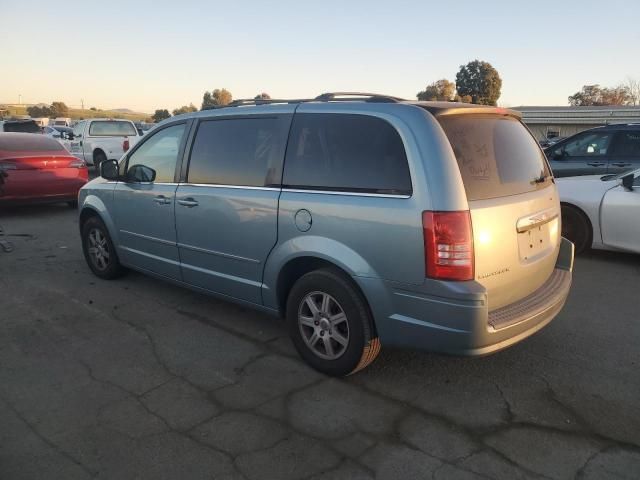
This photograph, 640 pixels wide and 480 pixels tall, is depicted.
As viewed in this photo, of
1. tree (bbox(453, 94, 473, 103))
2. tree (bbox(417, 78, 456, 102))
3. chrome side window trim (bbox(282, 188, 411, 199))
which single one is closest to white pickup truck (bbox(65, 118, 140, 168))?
tree (bbox(453, 94, 473, 103))

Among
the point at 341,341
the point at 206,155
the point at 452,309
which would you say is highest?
the point at 206,155

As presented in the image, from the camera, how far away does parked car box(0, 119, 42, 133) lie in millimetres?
19816

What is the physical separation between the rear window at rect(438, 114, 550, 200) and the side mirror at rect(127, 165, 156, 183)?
9.09 ft

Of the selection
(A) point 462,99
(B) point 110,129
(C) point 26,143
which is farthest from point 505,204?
(A) point 462,99

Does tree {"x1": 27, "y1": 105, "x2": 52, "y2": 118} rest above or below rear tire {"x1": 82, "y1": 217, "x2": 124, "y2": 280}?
above

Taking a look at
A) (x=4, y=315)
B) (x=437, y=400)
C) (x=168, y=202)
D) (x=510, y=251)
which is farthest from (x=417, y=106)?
(x=4, y=315)

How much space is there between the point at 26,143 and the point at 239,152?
7.30 metres

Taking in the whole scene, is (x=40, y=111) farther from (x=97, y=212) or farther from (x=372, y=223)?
(x=372, y=223)

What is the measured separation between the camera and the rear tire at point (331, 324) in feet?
10.4

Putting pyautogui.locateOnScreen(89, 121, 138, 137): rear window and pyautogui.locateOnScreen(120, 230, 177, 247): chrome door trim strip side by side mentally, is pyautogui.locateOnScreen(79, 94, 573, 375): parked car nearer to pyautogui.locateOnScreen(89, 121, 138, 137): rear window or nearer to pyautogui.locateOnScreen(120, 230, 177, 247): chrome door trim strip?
pyautogui.locateOnScreen(120, 230, 177, 247): chrome door trim strip

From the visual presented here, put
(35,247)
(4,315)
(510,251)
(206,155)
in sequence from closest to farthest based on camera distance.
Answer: (510,251) → (206,155) → (4,315) → (35,247)

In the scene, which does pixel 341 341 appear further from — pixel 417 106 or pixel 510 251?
pixel 417 106

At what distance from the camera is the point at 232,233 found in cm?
388

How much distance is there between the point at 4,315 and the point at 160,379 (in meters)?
2.08
